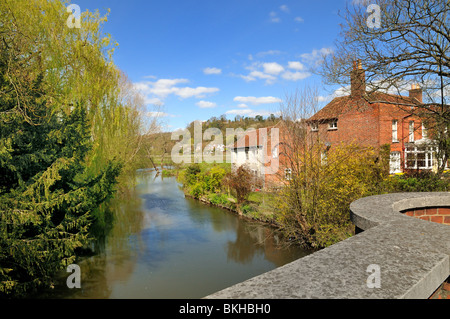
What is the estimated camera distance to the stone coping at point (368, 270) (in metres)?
1.44

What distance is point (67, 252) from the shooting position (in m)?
7.42

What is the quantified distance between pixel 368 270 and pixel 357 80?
8.70 meters

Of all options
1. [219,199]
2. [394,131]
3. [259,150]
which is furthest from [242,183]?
[394,131]

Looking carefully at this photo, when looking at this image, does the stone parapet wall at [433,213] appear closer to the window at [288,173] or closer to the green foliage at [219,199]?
the window at [288,173]

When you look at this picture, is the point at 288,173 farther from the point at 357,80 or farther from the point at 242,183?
the point at 242,183

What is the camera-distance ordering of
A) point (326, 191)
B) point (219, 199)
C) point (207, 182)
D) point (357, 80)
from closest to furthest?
point (357, 80), point (326, 191), point (219, 199), point (207, 182)

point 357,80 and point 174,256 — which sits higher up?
point 357,80

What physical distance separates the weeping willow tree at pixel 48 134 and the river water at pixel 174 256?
5.20 ft

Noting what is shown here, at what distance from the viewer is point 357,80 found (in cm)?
898

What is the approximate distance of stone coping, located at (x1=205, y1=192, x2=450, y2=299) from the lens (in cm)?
144

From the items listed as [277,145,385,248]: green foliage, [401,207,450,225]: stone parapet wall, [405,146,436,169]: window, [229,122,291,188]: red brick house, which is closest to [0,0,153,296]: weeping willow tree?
[401,207,450,225]: stone parapet wall

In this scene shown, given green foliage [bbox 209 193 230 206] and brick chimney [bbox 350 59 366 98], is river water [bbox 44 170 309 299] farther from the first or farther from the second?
brick chimney [bbox 350 59 366 98]

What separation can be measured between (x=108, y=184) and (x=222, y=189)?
51.6ft

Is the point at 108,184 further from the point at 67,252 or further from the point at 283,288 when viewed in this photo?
the point at 283,288
